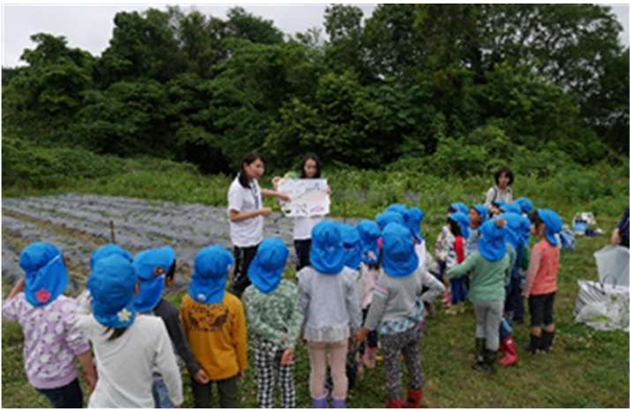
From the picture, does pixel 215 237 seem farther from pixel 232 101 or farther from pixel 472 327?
pixel 232 101

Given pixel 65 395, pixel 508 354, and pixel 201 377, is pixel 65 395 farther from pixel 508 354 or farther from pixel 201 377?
pixel 508 354

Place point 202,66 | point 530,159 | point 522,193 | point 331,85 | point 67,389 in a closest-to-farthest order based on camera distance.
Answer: point 67,389, point 522,193, point 530,159, point 331,85, point 202,66

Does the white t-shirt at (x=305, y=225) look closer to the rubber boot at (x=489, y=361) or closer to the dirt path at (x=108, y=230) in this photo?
the rubber boot at (x=489, y=361)

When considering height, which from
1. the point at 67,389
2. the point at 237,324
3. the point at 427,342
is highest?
the point at 237,324

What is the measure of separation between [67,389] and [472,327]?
3.64 meters

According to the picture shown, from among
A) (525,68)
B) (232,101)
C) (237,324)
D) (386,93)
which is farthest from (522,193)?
(232,101)

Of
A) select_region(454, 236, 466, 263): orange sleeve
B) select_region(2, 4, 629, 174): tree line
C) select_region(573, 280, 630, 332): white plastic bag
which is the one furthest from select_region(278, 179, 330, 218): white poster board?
select_region(2, 4, 629, 174): tree line

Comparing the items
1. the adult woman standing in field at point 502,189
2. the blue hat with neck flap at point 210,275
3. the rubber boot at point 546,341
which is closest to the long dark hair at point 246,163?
Answer: the blue hat with neck flap at point 210,275

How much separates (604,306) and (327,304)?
326 cm

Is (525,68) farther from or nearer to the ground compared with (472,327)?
farther from the ground

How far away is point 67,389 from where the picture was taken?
261 cm

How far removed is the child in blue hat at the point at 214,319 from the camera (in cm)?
261

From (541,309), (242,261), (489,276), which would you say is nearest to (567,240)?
(541,309)

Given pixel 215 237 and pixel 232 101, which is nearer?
pixel 215 237
